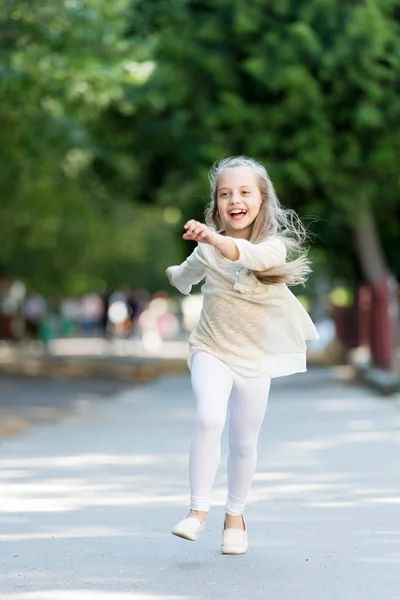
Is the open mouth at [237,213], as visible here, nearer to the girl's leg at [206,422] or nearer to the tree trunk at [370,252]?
the girl's leg at [206,422]

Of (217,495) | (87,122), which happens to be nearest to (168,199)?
(87,122)

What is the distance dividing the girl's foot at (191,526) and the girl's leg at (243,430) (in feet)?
0.80

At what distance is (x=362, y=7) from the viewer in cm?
2214

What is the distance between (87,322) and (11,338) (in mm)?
11445

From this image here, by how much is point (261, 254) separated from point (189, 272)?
46 centimetres

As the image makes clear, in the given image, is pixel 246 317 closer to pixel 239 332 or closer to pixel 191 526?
pixel 239 332

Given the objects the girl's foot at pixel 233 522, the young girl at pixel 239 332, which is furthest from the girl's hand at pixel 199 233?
the girl's foot at pixel 233 522

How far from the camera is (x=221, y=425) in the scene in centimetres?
700

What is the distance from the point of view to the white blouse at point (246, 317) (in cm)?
709

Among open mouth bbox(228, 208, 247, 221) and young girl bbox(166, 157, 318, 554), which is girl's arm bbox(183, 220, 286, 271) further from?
open mouth bbox(228, 208, 247, 221)

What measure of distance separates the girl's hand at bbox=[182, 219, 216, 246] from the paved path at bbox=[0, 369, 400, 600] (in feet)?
4.56

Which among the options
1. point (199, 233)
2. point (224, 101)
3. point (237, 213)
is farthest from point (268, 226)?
point (224, 101)

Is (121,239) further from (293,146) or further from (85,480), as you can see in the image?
(85,480)

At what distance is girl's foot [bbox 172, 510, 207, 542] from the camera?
6863 mm
